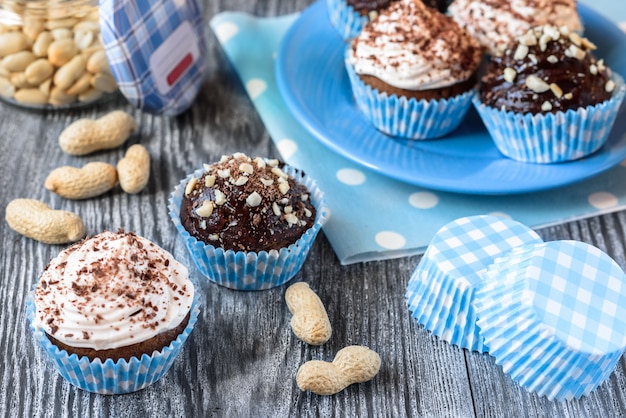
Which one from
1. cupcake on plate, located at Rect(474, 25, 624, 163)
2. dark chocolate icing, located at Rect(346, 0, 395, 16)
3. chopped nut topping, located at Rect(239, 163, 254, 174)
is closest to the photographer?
chopped nut topping, located at Rect(239, 163, 254, 174)

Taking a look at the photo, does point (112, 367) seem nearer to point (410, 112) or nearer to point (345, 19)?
point (410, 112)

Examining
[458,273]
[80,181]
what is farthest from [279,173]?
[80,181]

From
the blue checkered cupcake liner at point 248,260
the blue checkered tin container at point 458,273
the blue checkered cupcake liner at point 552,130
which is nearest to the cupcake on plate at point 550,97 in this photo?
the blue checkered cupcake liner at point 552,130

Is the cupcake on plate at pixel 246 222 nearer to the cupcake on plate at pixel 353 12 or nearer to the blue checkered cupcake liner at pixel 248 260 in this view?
the blue checkered cupcake liner at pixel 248 260

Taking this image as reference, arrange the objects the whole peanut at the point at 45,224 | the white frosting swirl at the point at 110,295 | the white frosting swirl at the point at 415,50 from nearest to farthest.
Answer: the white frosting swirl at the point at 110,295
the whole peanut at the point at 45,224
the white frosting swirl at the point at 415,50

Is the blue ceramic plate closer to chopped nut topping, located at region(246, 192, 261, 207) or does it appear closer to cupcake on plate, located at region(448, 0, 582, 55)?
cupcake on plate, located at region(448, 0, 582, 55)

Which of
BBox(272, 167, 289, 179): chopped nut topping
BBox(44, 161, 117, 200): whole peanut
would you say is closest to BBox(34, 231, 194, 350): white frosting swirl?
BBox(272, 167, 289, 179): chopped nut topping
